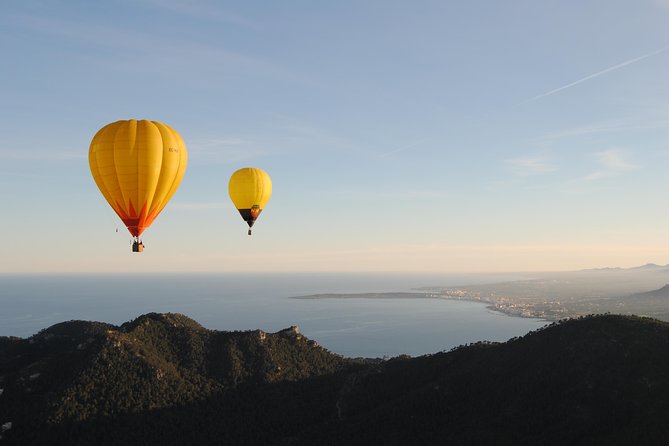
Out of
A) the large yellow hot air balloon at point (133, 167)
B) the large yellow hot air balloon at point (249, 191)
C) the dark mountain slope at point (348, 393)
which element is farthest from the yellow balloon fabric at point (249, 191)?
the dark mountain slope at point (348, 393)

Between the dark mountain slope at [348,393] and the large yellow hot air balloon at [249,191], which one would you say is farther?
the large yellow hot air balloon at [249,191]

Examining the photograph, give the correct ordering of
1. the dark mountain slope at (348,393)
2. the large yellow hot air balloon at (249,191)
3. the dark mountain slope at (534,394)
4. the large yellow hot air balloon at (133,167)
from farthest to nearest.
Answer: the large yellow hot air balloon at (249,191), the dark mountain slope at (348,393), the dark mountain slope at (534,394), the large yellow hot air balloon at (133,167)

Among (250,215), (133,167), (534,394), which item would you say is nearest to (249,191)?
(250,215)

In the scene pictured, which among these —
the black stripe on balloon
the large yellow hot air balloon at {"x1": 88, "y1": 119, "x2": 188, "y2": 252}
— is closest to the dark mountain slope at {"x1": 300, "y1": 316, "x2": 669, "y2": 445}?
the black stripe on balloon

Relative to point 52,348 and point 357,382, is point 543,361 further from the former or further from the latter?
point 52,348

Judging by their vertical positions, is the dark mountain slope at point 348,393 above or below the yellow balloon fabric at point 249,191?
below

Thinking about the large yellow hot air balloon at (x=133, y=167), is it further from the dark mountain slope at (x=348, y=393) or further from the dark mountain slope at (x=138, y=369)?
the dark mountain slope at (x=138, y=369)

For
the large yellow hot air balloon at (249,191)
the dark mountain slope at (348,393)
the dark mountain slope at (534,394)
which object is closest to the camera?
the dark mountain slope at (534,394)

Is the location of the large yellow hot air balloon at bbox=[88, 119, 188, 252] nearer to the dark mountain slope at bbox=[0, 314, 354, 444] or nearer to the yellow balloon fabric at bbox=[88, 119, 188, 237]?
the yellow balloon fabric at bbox=[88, 119, 188, 237]

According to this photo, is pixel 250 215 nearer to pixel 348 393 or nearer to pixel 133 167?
pixel 133 167
